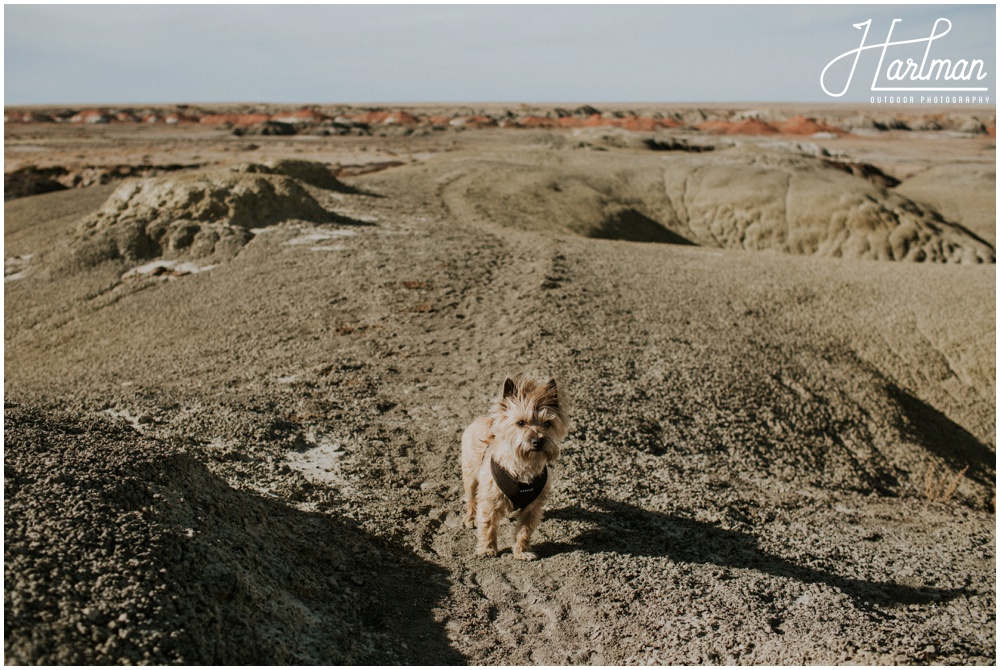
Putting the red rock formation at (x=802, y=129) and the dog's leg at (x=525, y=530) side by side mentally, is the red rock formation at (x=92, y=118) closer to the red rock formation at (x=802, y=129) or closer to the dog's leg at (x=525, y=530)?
the red rock formation at (x=802, y=129)

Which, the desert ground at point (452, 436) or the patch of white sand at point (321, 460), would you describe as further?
the patch of white sand at point (321, 460)

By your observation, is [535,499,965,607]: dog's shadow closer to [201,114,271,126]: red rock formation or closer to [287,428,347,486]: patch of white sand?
[287,428,347,486]: patch of white sand

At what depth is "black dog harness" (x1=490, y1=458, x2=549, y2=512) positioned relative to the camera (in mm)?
4801

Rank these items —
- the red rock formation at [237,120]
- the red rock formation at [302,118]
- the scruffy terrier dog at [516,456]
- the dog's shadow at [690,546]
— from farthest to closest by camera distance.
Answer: the red rock formation at [237,120], the red rock formation at [302,118], the dog's shadow at [690,546], the scruffy terrier dog at [516,456]

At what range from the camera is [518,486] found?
15.7ft

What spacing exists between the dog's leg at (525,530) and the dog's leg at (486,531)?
156 mm

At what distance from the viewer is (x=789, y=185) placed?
2302cm

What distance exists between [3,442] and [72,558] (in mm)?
1297

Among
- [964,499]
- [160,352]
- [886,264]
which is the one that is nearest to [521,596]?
[964,499]

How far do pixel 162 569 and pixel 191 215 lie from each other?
11967 mm

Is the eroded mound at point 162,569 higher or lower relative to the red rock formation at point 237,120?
higher

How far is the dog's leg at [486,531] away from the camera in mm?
Answer: 5109

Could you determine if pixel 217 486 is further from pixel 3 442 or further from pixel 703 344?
pixel 703 344

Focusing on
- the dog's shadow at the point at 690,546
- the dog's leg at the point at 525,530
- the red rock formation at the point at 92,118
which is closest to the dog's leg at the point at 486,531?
Answer: the dog's leg at the point at 525,530
